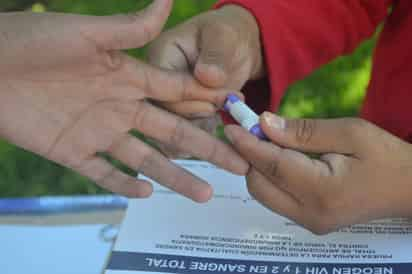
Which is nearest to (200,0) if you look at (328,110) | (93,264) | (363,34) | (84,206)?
(328,110)

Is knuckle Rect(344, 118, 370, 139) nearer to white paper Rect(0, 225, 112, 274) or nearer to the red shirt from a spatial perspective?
the red shirt

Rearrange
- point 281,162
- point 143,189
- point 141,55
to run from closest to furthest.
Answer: point 281,162 → point 143,189 → point 141,55

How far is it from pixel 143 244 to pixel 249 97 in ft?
0.97

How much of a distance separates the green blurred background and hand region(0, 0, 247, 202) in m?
0.54

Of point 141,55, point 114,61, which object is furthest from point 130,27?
point 141,55

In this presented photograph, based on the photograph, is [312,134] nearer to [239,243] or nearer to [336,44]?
[239,243]

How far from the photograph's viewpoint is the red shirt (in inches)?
35.6

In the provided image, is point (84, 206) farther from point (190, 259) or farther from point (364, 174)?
point (364, 174)

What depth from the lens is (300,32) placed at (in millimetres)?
939

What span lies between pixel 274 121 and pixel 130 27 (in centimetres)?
20

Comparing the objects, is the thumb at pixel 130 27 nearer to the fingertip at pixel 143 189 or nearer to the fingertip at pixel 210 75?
the fingertip at pixel 210 75

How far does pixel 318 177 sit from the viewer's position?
2.40ft

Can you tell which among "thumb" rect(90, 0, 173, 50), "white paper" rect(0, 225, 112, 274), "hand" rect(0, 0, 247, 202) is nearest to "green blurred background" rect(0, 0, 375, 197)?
"white paper" rect(0, 225, 112, 274)

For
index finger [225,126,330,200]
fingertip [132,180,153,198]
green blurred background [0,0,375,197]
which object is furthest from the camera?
green blurred background [0,0,375,197]
